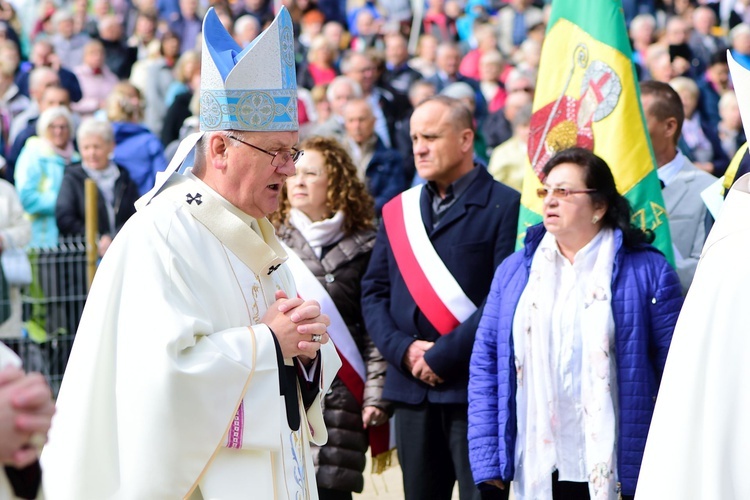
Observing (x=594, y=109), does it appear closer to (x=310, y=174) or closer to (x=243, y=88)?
(x=310, y=174)

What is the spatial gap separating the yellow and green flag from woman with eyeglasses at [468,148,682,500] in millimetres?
684

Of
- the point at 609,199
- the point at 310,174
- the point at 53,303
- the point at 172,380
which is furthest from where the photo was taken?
the point at 53,303

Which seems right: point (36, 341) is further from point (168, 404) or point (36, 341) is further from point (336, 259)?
point (168, 404)

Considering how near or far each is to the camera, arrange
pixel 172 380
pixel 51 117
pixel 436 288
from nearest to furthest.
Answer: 1. pixel 172 380
2. pixel 436 288
3. pixel 51 117

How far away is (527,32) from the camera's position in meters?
16.4

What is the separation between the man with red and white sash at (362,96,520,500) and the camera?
5.84m

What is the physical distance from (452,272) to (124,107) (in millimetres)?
5598

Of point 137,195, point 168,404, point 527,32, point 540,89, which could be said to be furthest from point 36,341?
point 527,32

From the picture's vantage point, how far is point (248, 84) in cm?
421

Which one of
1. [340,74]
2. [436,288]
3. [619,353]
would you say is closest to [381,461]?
[436,288]

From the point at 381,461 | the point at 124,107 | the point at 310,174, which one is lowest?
the point at 381,461

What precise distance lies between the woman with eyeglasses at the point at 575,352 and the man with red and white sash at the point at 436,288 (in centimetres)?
47

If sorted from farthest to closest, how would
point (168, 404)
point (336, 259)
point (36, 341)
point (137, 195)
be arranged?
point (137, 195)
point (36, 341)
point (336, 259)
point (168, 404)

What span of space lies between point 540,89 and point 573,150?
1.08 metres
